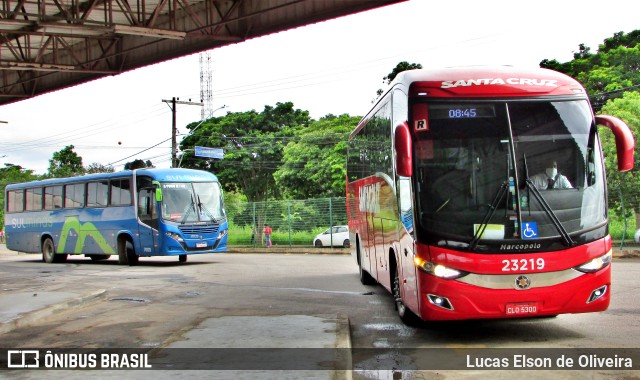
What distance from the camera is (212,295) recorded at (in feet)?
42.2

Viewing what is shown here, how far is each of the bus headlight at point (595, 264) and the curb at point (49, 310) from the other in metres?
7.40

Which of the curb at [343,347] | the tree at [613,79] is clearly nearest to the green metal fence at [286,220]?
the tree at [613,79]

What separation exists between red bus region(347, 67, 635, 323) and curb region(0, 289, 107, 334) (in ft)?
18.3

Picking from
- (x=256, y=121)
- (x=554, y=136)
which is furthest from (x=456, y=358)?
(x=256, y=121)

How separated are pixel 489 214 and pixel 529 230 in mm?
448

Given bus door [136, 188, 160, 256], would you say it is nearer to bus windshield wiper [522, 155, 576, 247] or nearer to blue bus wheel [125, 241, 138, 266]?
blue bus wheel [125, 241, 138, 266]

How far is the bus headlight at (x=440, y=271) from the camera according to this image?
702 centimetres


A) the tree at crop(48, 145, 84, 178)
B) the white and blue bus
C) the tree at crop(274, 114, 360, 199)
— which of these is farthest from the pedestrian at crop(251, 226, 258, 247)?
the tree at crop(48, 145, 84, 178)

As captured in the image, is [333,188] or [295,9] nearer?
[295,9]

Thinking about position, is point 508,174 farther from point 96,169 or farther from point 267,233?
point 96,169

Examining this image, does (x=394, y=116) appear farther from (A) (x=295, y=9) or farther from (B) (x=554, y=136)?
(A) (x=295, y=9)

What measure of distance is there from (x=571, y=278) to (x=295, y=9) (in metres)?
9.29

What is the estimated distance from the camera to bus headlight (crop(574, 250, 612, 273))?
7094 mm

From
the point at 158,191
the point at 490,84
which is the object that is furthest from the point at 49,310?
the point at 158,191
